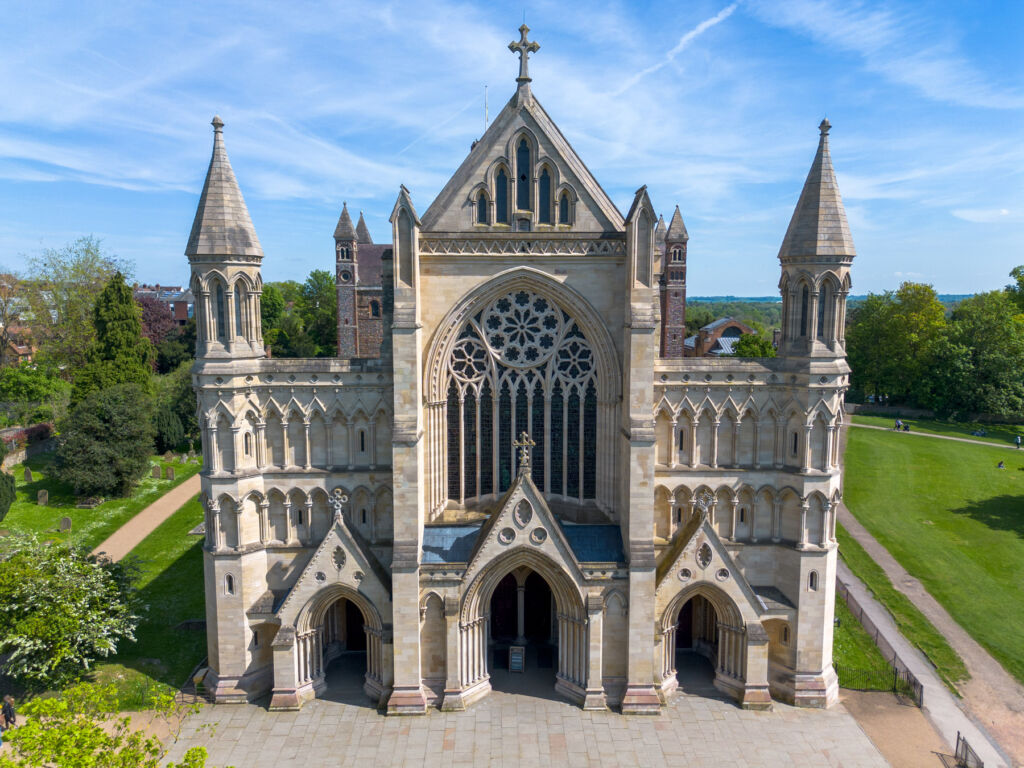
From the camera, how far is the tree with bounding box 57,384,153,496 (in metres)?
42.2

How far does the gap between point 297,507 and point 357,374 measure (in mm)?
5053

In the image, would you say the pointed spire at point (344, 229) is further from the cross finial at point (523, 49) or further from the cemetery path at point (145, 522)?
the cross finial at point (523, 49)

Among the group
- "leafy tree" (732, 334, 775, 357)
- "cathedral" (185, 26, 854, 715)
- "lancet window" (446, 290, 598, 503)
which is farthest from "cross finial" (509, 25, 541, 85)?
"leafy tree" (732, 334, 775, 357)

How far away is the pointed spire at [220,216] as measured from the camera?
70.3ft

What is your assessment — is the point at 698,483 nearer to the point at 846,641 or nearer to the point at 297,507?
the point at 846,641

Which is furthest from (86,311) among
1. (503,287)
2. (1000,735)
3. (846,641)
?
(1000,735)

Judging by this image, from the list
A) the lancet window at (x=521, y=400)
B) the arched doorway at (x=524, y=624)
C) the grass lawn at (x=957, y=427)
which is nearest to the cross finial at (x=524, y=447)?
the lancet window at (x=521, y=400)

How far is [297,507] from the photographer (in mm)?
23297

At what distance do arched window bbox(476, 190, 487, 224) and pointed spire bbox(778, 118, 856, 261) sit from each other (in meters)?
10.1

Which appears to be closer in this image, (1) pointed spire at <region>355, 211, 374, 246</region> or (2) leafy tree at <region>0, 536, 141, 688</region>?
(2) leafy tree at <region>0, 536, 141, 688</region>

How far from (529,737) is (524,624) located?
4856 mm

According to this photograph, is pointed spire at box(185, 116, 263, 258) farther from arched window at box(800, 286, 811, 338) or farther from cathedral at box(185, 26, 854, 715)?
arched window at box(800, 286, 811, 338)

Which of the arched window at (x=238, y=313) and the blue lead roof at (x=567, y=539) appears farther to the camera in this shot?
the blue lead roof at (x=567, y=539)

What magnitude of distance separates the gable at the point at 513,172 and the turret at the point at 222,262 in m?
5.85
